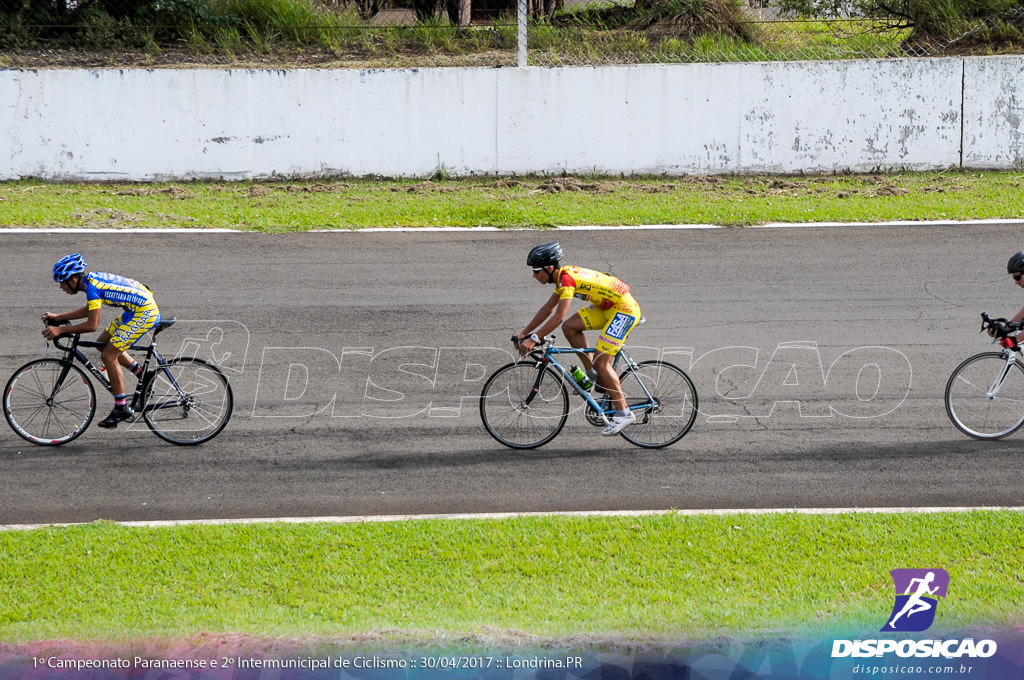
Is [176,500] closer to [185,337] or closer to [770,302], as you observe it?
[185,337]

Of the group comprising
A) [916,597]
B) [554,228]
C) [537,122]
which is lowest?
[916,597]

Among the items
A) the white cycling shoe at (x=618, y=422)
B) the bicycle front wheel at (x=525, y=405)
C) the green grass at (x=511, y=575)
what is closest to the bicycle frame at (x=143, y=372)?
the green grass at (x=511, y=575)

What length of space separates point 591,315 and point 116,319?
3885 mm

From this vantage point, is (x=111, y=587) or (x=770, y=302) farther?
(x=770, y=302)

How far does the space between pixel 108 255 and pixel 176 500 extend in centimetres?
754

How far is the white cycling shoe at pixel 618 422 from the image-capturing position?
28.2 feet

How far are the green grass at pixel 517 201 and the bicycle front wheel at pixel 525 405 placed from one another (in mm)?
7260

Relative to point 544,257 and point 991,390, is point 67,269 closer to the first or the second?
point 544,257

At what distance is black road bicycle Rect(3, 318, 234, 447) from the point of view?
28.8 feet

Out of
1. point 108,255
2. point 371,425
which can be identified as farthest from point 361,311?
point 108,255

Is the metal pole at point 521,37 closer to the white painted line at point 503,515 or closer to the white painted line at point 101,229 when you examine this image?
the white painted line at point 101,229

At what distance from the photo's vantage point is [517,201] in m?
16.9

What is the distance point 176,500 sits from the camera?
7.73 meters

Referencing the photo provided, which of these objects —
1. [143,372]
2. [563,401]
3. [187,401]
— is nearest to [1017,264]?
[563,401]
